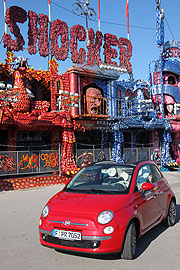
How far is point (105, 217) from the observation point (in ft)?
14.9

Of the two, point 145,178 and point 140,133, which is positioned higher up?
point 140,133

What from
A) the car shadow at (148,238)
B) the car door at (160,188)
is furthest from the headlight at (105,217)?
the car door at (160,188)

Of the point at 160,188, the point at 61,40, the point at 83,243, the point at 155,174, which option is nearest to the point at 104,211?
the point at 83,243

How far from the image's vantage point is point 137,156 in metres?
18.8

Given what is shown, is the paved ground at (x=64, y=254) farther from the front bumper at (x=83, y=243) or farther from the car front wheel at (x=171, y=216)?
the front bumper at (x=83, y=243)

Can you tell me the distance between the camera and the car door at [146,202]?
5.20 metres

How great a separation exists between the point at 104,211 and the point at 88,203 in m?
0.38

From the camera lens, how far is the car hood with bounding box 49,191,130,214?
15.4 feet

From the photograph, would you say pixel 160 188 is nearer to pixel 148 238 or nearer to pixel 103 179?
pixel 148 238

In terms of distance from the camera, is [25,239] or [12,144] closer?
[25,239]

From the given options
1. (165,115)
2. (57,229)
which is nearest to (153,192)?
(57,229)

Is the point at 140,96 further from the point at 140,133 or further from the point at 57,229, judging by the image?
the point at 57,229

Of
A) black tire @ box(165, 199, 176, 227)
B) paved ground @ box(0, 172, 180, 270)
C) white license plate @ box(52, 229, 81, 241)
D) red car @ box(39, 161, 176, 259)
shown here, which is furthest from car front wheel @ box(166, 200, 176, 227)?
white license plate @ box(52, 229, 81, 241)

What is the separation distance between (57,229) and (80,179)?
5.22ft
